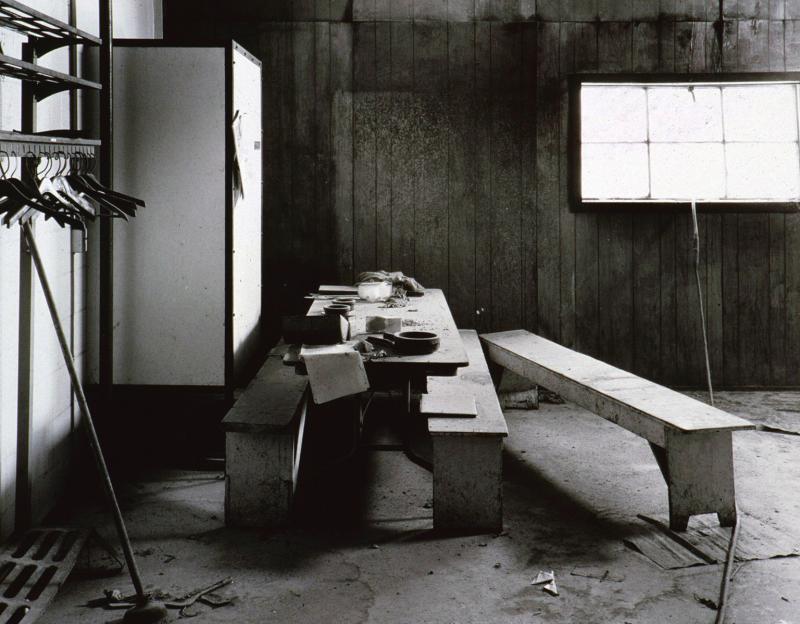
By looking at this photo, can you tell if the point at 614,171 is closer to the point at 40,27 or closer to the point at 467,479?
the point at 467,479

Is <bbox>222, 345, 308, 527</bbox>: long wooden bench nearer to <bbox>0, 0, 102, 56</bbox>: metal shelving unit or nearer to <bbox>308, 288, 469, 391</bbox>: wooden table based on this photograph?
<bbox>308, 288, 469, 391</bbox>: wooden table

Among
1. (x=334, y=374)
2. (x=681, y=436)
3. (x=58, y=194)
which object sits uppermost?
(x=58, y=194)

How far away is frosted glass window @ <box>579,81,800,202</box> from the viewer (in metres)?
5.20

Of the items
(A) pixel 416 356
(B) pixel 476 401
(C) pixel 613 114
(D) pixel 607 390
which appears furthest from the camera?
(C) pixel 613 114

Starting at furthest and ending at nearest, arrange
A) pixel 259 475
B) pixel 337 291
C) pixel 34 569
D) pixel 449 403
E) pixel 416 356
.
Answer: pixel 337 291, pixel 449 403, pixel 259 475, pixel 416 356, pixel 34 569

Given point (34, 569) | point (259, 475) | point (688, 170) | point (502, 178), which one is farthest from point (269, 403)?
point (688, 170)

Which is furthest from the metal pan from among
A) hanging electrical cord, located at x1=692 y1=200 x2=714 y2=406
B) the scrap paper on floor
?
hanging electrical cord, located at x1=692 y1=200 x2=714 y2=406

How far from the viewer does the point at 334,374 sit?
2.72 metres

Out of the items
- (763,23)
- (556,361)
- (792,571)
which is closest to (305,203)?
(556,361)

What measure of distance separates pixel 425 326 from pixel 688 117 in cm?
291

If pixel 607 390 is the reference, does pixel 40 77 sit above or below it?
above

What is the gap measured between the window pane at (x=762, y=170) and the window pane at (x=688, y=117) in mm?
190

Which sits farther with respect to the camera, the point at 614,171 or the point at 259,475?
the point at 614,171

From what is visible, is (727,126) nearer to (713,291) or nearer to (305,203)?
(713,291)
